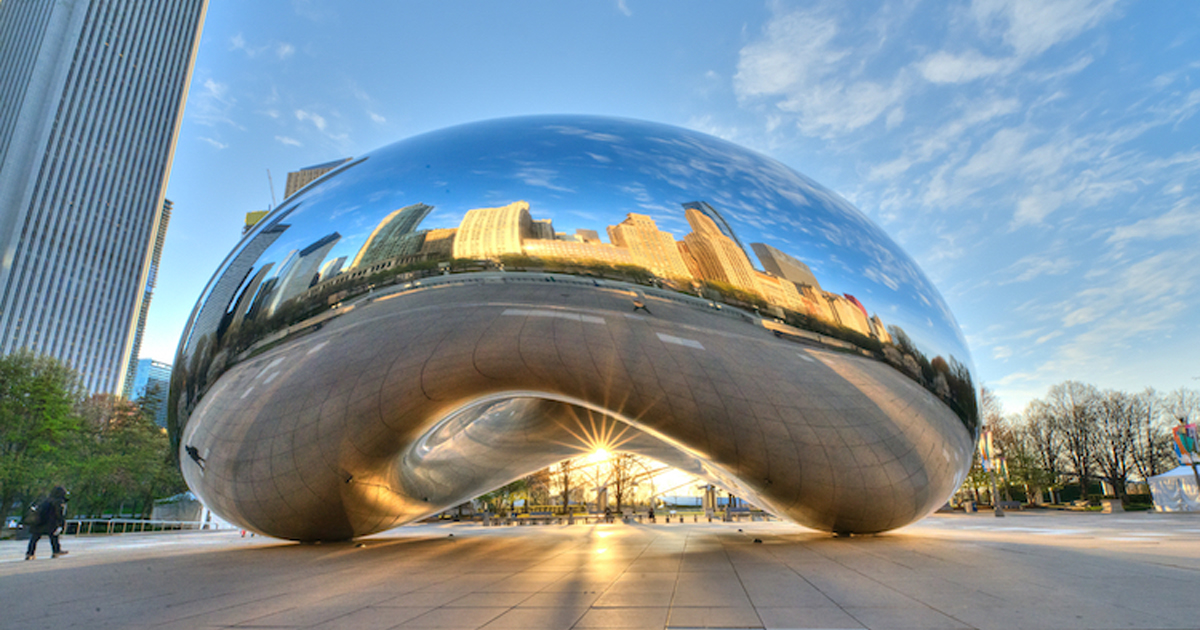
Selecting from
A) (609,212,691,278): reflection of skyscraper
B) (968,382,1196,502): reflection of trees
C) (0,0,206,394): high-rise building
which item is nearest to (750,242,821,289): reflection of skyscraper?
(609,212,691,278): reflection of skyscraper

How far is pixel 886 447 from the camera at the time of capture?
21.0 ft

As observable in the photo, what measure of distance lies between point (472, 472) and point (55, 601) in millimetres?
5327

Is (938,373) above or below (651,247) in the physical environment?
below

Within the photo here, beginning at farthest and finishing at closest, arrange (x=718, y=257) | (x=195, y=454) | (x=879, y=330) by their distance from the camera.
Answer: (x=195, y=454) < (x=879, y=330) < (x=718, y=257)

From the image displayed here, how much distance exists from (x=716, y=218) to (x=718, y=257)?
436 mm

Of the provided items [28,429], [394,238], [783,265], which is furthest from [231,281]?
[28,429]

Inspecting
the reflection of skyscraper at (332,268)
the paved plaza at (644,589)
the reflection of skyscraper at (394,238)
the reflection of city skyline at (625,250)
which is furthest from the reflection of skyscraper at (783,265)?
the reflection of skyscraper at (332,268)

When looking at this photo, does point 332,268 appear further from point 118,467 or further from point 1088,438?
point 1088,438

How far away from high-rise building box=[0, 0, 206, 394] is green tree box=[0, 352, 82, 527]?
80820 mm

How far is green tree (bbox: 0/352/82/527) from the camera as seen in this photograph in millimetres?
28594

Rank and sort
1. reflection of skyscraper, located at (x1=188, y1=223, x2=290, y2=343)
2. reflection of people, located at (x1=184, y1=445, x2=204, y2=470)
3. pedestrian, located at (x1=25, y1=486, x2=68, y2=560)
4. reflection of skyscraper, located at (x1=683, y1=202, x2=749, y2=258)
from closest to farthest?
reflection of skyscraper, located at (x1=683, y1=202, x2=749, y2=258), reflection of skyscraper, located at (x1=188, y1=223, x2=290, y2=343), reflection of people, located at (x1=184, y1=445, x2=204, y2=470), pedestrian, located at (x1=25, y1=486, x2=68, y2=560)

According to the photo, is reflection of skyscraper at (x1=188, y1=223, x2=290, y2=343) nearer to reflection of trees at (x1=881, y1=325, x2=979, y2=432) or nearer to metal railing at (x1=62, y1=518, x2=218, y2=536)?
reflection of trees at (x1=881, y1=325, x2=979, y2=432)

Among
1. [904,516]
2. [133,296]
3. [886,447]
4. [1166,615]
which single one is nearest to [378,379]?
[886,447]

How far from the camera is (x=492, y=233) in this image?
532 centimetres
